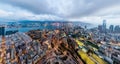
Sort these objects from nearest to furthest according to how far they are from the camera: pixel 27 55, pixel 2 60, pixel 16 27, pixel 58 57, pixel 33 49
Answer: pixel 2 60
pixel 27 55
pixel 58 57
pixel 33 49
pixel 16 27

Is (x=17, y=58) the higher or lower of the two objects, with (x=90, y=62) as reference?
higher

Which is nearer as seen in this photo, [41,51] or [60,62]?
[60,62]

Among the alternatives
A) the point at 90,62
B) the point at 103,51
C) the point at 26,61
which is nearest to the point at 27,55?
the point at 26,61

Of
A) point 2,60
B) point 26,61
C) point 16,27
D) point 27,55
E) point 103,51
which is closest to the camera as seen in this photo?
point 2,60

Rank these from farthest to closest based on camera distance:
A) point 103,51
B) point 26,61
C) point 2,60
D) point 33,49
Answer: point 103,51 < point 33,49 < point 26,61 < point 2,60

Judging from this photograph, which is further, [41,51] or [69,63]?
[41,51]

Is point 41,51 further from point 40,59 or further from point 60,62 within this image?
point 60,62

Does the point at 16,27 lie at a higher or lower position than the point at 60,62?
higher

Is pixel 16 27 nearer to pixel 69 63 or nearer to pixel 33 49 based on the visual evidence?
pixel 33 49

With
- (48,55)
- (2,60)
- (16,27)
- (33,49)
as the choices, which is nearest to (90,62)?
(48,55)
